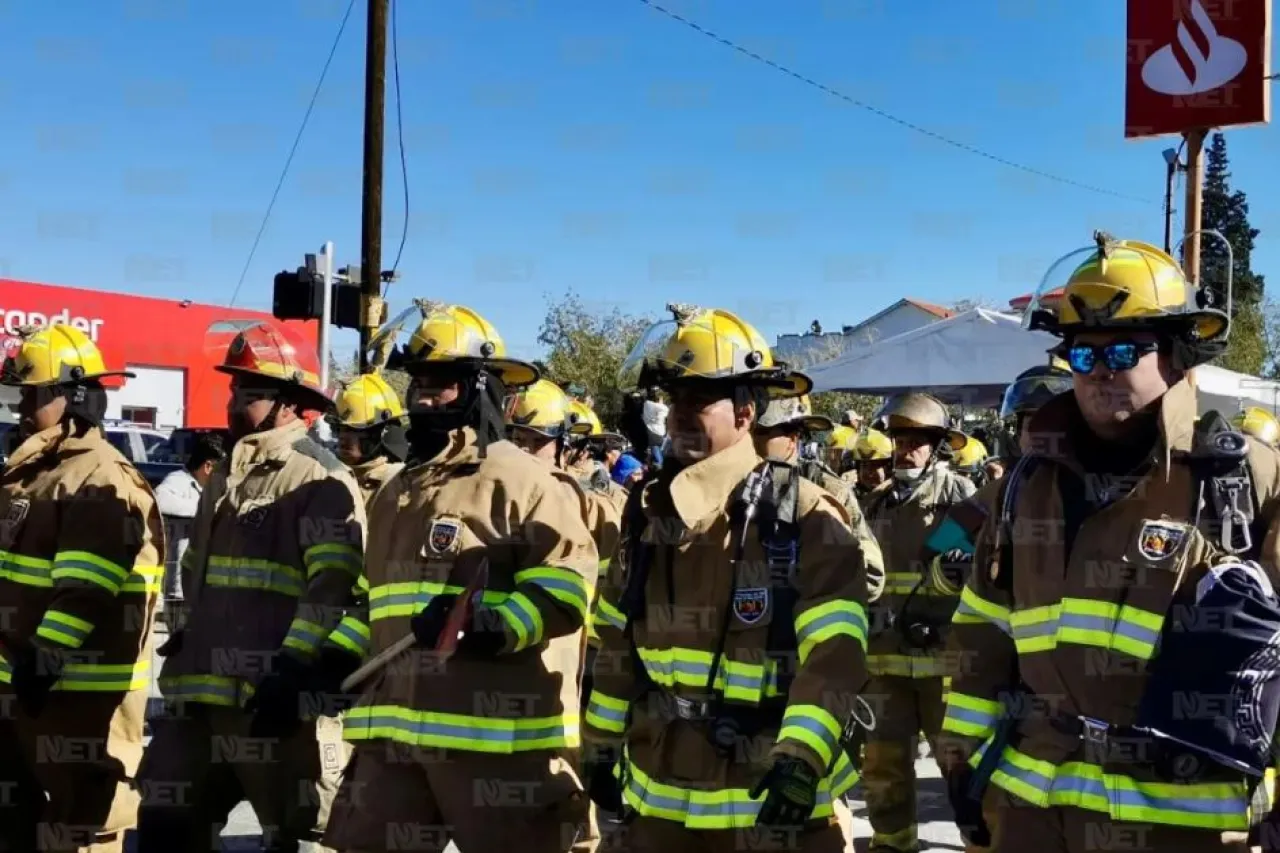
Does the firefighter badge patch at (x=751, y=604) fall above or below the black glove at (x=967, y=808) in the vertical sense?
above

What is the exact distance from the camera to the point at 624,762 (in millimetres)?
3523

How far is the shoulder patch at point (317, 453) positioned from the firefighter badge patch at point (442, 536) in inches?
39.7

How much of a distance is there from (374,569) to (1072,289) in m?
2.40

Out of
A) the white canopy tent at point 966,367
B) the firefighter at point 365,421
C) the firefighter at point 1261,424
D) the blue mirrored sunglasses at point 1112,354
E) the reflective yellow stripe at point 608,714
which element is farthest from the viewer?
the white canopy tent at point 966,367

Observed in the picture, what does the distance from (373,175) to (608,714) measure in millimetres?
8688

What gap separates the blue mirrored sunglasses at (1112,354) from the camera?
9.46 feet

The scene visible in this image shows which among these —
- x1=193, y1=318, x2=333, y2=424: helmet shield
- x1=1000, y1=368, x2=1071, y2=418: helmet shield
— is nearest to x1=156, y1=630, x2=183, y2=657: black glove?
x1=193, y1=318, x2=333, y2=424: helmet shield

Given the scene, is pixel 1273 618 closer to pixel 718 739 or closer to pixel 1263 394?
pixel 718 739

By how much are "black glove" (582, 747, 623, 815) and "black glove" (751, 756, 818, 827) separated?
713 millimetres

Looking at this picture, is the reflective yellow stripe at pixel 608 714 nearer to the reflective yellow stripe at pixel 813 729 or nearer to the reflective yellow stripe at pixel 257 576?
the reflective yellow stripe at pixel 813 729

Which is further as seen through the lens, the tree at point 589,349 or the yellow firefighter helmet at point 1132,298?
the tree at point 589,349

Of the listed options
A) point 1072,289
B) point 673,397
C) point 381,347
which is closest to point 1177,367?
point 1072,289

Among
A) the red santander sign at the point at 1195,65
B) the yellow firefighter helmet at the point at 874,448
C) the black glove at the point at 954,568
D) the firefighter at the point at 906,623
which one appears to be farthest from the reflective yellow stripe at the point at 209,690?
the red santander sign at the point at 1195,65

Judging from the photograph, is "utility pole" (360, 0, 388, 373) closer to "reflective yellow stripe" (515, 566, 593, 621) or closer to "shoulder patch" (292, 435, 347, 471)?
"shoulder patch" (292, 435, 347, 471)
